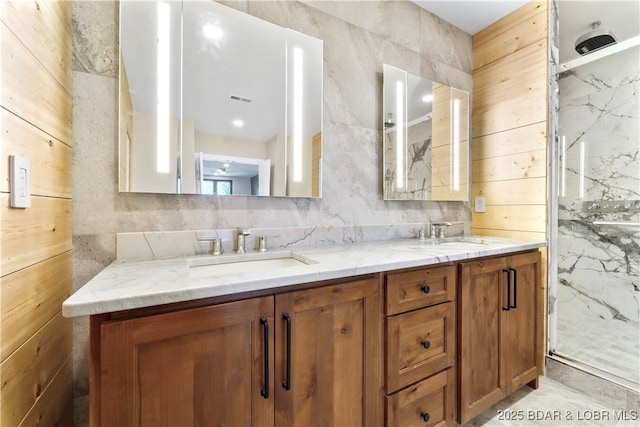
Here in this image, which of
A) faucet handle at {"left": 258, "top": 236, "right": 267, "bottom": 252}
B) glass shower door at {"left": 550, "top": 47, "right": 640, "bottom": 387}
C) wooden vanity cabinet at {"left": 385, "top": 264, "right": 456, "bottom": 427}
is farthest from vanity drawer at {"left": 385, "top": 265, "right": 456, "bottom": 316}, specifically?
glass shower door at {"left": 550, "top": 47, "right": 640, "bottom": 387}

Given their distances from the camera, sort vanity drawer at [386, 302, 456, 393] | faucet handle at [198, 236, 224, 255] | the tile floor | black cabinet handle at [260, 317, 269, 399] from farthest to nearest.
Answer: the tile floor, faucet handle at [198, 236, 224, 255], vanity drawer at [386, 302, 456, 393], black cabinet handle at [260, 317, 269, 399]

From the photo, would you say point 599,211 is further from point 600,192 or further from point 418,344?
point 418,344

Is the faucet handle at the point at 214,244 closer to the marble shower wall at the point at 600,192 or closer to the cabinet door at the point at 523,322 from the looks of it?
the cabinet door at the point at 523,322

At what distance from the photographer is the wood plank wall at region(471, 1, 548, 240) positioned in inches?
70.4

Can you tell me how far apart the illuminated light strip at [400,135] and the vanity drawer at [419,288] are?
0.72m

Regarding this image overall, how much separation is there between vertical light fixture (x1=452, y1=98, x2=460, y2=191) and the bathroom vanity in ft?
2.19

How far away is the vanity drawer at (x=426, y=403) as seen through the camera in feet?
3.59

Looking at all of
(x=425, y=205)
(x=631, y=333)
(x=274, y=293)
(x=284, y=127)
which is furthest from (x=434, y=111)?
(x=631, y=333)

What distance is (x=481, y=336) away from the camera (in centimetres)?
136

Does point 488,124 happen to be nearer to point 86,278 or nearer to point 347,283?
point 347,283

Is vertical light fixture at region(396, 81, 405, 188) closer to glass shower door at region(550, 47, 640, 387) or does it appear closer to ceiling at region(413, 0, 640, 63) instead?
ceiling at region(413, 0, 640, 63)

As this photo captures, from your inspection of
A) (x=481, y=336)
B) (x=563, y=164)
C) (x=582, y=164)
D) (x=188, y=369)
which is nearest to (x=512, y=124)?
(x=563, y=164)

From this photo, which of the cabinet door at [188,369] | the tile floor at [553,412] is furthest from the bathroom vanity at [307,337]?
the tile floor at [553,412]

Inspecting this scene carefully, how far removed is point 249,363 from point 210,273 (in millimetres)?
441
